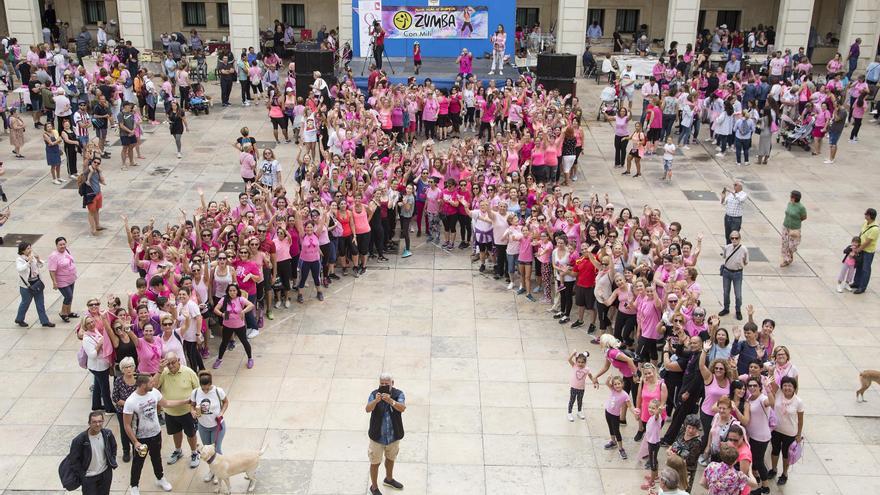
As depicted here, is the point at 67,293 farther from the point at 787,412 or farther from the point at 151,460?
the point at 787,412

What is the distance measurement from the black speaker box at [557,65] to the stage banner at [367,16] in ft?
21.5

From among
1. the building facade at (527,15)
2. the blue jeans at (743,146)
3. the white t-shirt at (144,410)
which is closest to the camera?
the white t-shirt at (144,410)

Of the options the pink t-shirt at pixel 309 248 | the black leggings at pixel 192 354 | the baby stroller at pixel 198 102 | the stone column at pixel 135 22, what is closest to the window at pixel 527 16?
the stone column at pixel 135 22

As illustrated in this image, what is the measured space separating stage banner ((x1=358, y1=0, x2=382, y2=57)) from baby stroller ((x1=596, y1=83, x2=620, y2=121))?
8348mm

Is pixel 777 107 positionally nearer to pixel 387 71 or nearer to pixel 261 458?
pixel 387 71

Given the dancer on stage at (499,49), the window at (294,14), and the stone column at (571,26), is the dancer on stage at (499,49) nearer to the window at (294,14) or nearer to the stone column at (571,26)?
the stone column at (571,26)

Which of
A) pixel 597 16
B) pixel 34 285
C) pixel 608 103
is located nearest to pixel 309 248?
pixel 34 285

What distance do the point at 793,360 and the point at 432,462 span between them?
18.9ft

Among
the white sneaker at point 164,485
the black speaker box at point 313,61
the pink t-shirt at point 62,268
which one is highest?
the black speaker box at point 313,61

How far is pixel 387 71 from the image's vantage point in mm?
28516

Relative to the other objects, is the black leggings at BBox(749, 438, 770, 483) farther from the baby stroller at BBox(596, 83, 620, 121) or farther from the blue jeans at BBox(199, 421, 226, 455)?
the baby stroller at BBox(596, 83, 620, 121)

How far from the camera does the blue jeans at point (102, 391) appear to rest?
1040 cm

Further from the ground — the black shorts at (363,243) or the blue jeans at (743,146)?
the blue jeans at (743,146)

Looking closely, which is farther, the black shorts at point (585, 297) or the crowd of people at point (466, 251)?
the black shorts at point (585, 297)
